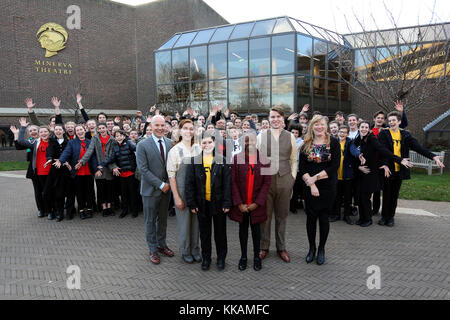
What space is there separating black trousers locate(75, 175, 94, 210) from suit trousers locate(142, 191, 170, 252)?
3.07 metres

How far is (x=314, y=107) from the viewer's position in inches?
670

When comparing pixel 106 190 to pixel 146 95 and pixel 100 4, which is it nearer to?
pixel 146 95

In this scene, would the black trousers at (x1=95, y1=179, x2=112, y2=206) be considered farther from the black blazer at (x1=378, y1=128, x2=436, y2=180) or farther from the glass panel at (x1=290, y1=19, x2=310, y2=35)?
the glass panel at (x1=290, y1=19, x2=310, y2=35)

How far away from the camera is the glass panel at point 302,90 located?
1630cm

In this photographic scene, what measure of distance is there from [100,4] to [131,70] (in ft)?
17.7

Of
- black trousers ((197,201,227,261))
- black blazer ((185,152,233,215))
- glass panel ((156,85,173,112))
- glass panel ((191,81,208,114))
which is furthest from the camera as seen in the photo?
glass panel ((156,85,173,112))

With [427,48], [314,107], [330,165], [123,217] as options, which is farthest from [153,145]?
[314,107]

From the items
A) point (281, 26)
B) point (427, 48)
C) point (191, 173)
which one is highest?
point (281, 26)

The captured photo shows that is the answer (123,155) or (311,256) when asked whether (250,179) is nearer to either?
(311,256)

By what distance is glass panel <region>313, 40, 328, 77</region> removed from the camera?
55.0ft

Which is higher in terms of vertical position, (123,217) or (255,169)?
(255,169)

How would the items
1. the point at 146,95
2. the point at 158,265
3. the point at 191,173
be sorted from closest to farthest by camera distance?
the point at 191,173 < the point at 158,265 < the point at 146,95

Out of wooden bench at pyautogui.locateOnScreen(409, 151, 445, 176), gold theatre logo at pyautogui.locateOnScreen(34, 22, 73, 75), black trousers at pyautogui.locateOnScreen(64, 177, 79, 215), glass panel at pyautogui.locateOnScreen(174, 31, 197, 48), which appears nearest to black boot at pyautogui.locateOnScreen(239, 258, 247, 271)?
black trousers at pyautogui.locateOnScreen(64, 177, 79, 215)
